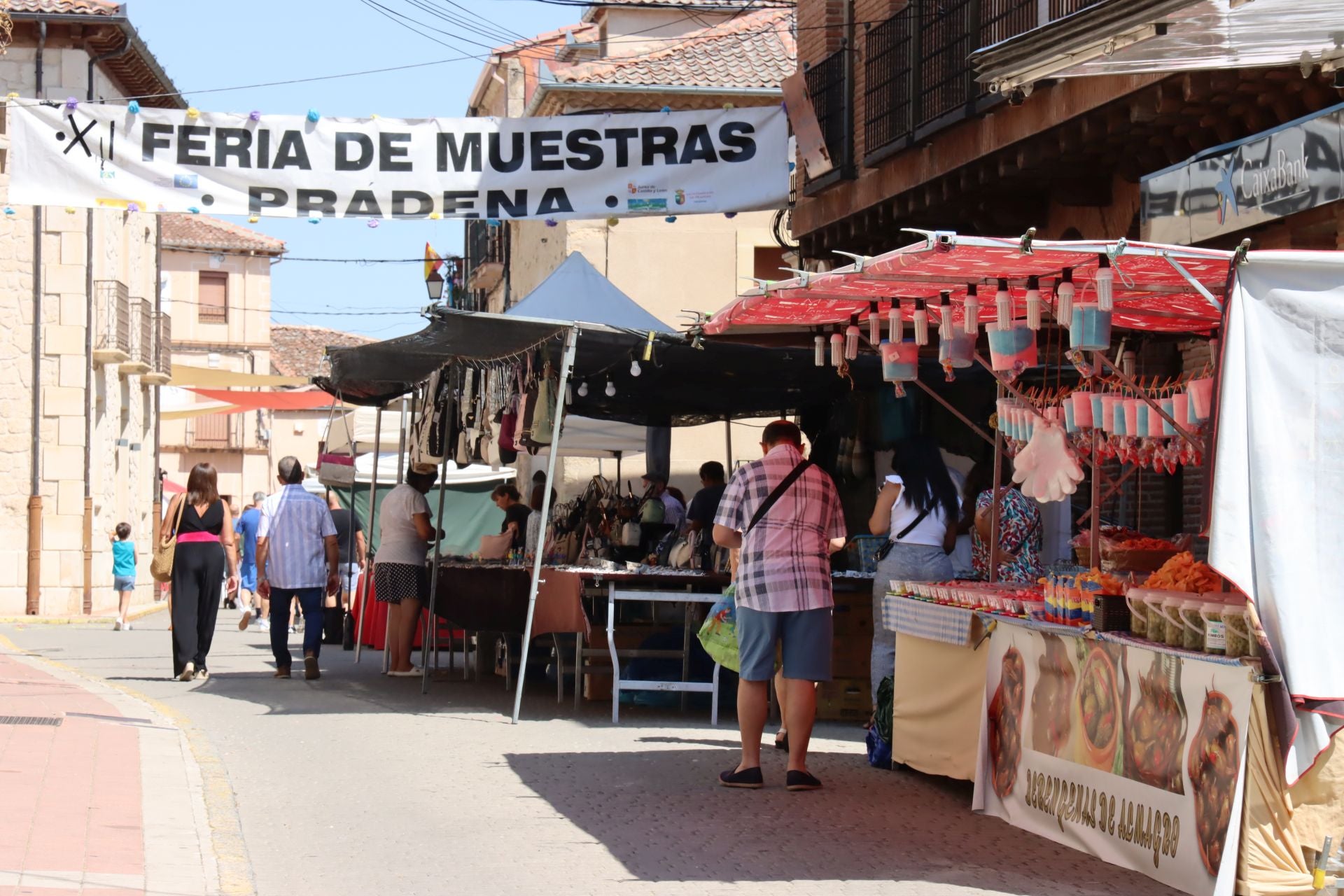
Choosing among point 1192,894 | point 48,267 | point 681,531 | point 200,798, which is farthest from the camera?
point 48,267

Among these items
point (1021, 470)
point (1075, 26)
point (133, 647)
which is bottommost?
point (133, 647)

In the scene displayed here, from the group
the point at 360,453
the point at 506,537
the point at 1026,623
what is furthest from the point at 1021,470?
the point at 360,453

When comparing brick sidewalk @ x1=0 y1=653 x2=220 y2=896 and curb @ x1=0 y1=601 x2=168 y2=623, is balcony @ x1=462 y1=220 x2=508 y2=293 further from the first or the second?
brick sidewalk @ x1=0 y1=653 x2=220 y2=896

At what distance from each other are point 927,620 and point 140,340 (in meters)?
26.8

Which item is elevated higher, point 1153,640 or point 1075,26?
point 1075,26

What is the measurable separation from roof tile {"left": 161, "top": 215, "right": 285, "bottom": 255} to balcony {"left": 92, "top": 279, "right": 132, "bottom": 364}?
27397 millimetres

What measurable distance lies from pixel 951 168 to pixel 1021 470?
5550mm

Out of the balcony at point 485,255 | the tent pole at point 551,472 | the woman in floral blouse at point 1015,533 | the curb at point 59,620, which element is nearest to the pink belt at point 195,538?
the tent pole at point 551,472

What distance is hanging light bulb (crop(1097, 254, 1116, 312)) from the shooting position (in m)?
7.01

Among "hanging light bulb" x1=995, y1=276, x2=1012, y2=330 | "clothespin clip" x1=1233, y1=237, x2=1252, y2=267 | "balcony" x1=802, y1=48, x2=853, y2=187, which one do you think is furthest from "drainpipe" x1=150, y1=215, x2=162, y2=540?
"clothespin clip" x1=1233, y1=237, x2=1252, y2=267

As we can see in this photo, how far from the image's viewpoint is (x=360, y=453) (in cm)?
2450

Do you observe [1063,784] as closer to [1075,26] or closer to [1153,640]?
[1153,640]

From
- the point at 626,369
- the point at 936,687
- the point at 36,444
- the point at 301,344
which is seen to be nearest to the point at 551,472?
the point at 626,369

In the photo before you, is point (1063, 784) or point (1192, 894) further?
point (1063, 784)
